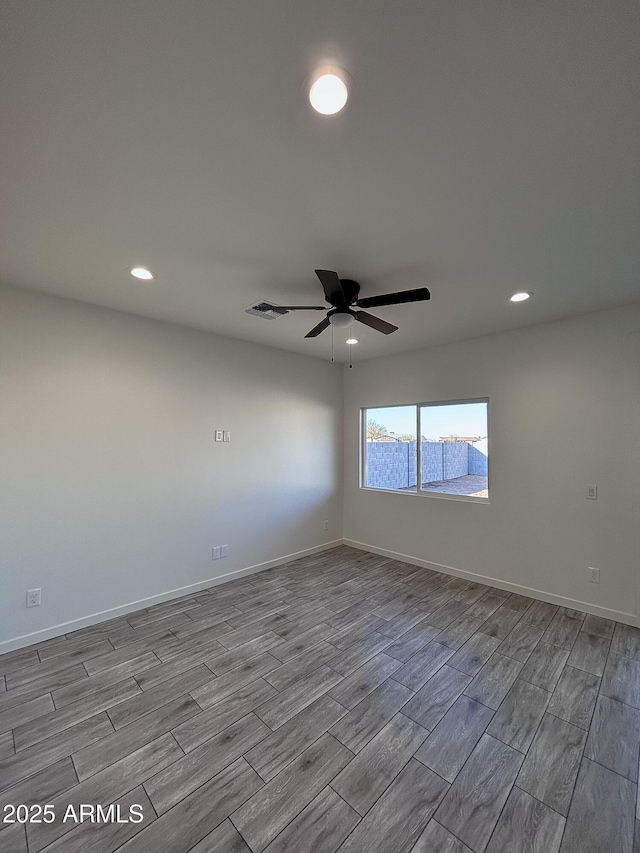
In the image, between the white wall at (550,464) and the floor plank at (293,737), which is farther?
the white wall at (550,464)

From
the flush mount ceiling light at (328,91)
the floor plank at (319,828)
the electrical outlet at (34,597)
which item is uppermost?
the flush mount ceiling light at (328,91)

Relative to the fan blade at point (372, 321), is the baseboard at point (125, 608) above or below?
below

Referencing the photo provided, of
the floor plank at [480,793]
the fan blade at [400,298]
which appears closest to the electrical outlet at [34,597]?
the floor plank at [480,793]

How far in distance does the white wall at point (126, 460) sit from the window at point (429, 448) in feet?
4.05

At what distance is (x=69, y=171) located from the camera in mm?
1541

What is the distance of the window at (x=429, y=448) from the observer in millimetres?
3969

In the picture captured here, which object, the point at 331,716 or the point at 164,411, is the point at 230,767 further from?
the point at 164,411

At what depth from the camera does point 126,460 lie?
10.4 feet

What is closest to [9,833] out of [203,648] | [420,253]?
[203,648]

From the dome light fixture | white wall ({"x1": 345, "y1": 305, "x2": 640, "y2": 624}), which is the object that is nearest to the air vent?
the dome light fixture

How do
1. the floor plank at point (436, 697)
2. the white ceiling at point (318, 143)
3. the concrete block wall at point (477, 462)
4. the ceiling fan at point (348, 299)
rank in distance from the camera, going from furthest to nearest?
the concrete block wall at point (477, 462) < the ceiling fan at point (348, 299) < the floor plank at point (436, 697) < the white ceiling at point (318, 143)

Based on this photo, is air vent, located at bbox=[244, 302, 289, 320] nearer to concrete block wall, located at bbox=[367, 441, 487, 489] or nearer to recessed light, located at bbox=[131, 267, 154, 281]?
recessed light, located at bbox=[131, 267, 154, 281]

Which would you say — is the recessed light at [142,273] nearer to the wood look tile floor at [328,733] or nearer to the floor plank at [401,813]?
the wood look tile floor at [328,733]

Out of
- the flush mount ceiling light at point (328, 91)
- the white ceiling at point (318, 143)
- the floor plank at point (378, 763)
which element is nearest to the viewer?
the white ceiling at point (318, 143)
